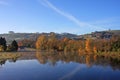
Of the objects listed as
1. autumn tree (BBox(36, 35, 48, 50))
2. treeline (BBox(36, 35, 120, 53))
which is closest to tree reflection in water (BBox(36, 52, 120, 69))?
treeline (BBox(36, 35, 120, 53))

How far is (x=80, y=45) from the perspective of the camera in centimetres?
12169

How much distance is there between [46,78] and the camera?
33219mm

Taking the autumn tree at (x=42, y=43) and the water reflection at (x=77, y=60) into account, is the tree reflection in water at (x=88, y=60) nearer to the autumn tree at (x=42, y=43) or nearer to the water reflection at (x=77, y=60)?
the water reflection at (x=77, y=60)

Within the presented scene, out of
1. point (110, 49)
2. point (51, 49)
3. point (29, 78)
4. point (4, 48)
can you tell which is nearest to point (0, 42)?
point (4, 48)

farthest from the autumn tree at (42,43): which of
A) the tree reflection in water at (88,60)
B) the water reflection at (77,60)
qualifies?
the tree reflection in water at (88,60)

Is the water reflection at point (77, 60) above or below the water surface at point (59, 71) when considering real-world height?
below

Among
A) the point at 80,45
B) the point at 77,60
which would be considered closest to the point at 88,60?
the point at 77,60

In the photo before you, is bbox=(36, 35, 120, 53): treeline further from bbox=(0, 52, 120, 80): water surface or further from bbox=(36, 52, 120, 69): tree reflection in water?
bbox=(0, 52, 120, 80): water surface

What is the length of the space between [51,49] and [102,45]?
124 feet

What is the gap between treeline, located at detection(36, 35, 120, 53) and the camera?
317 feet

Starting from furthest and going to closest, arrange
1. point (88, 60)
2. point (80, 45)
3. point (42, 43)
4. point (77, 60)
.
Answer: point (42, 43)
point (80, 45)
point (77, 60)
point (88, 60)

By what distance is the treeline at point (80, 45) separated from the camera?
96488mm

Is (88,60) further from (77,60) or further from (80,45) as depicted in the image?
(80,45)

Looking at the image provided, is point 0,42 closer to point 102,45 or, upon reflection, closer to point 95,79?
point 102,45
